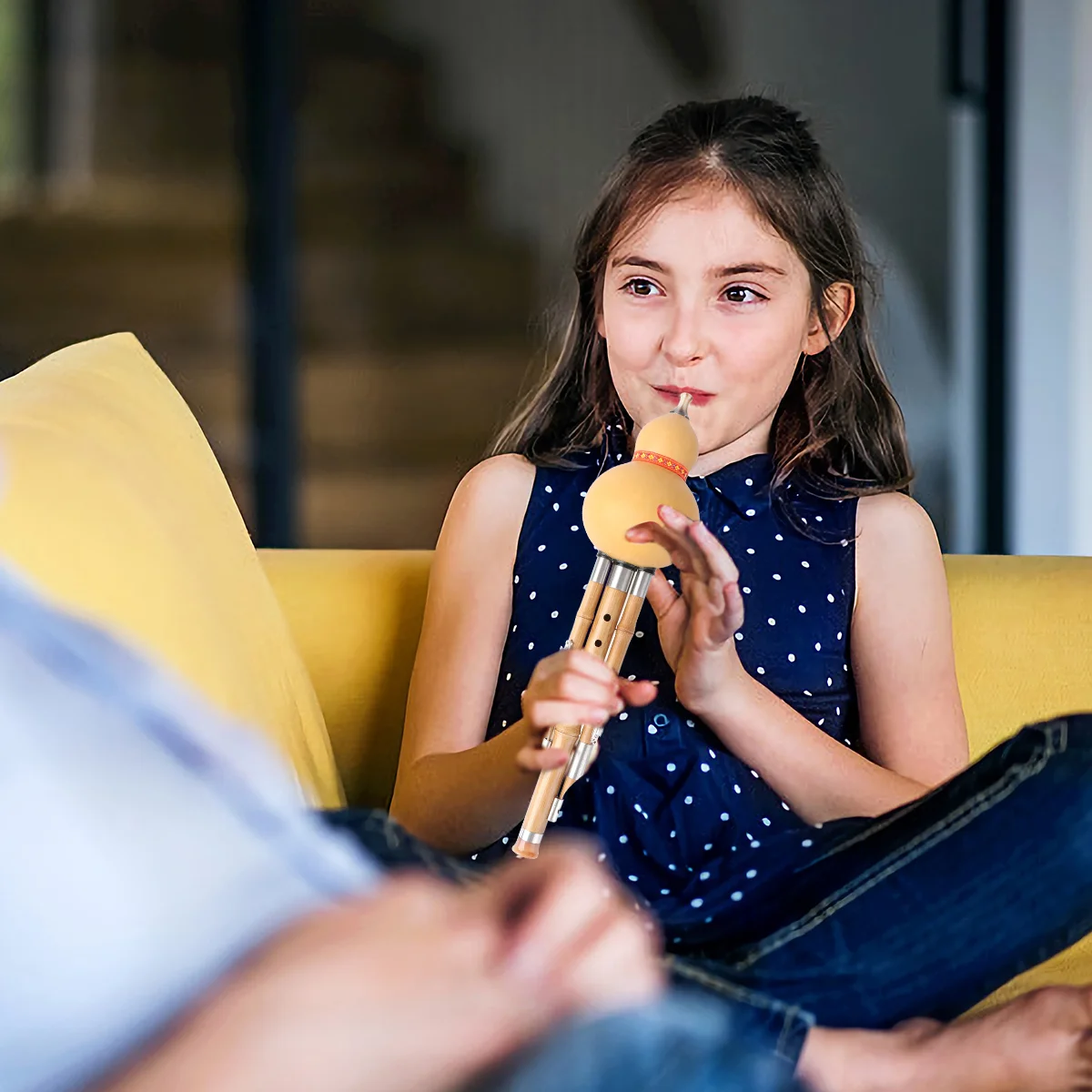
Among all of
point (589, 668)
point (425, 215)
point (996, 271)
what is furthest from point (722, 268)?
point (996, 271)

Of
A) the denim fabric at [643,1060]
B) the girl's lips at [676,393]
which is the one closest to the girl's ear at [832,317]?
the girl's lips at [676,393]

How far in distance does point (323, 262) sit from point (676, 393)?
68.6 inches

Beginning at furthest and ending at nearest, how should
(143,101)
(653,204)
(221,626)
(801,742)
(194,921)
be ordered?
(143,101), (653,204), (801,742), (221,626), (194,921)

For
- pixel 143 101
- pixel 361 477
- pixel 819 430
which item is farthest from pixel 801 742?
pixel 143 101

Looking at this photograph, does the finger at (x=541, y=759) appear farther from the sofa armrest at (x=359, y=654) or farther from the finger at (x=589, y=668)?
the sofa armrest at (x=359, y=654)

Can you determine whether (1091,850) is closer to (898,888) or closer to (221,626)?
(898,888)

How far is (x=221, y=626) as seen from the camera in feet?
2.65

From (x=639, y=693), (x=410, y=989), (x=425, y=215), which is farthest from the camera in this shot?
(x=425, y=215)

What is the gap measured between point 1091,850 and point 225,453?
2093 millimetres

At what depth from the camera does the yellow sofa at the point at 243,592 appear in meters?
0.71

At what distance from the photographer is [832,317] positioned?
3.73ft

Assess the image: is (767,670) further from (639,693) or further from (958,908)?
(639,693)

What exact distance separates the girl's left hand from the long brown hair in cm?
22

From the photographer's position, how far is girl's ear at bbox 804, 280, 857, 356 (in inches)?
44.3
